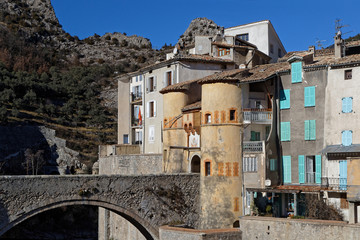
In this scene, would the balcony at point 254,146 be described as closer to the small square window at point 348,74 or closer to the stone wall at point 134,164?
the small square window at point 348,74

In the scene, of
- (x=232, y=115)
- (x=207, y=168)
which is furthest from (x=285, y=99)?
(x=207, y=168)

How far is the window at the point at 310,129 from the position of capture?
3278 centimetres

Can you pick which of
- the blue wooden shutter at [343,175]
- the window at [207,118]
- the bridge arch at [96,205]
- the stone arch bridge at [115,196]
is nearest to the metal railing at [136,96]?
the window at [207,118]

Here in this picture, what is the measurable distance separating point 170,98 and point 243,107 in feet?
25.1

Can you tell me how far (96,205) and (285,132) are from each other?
13.0m

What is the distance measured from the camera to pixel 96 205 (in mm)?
32219

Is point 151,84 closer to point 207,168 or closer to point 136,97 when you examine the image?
point 136,97

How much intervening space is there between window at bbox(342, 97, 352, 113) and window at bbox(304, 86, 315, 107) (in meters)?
2.00

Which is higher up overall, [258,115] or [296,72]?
[296,72]

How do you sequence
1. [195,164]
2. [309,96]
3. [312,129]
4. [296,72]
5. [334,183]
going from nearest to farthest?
[334,183]
[312,129]
[309,96]
[296,72]
[195,164]

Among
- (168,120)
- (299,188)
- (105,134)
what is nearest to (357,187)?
(299,188)

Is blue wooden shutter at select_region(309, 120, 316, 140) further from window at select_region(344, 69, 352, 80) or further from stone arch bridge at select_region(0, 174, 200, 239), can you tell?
stone arch bridge at select_region(0, 174, 200, 239)

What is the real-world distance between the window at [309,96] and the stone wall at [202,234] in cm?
913

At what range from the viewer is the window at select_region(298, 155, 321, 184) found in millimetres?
32312
